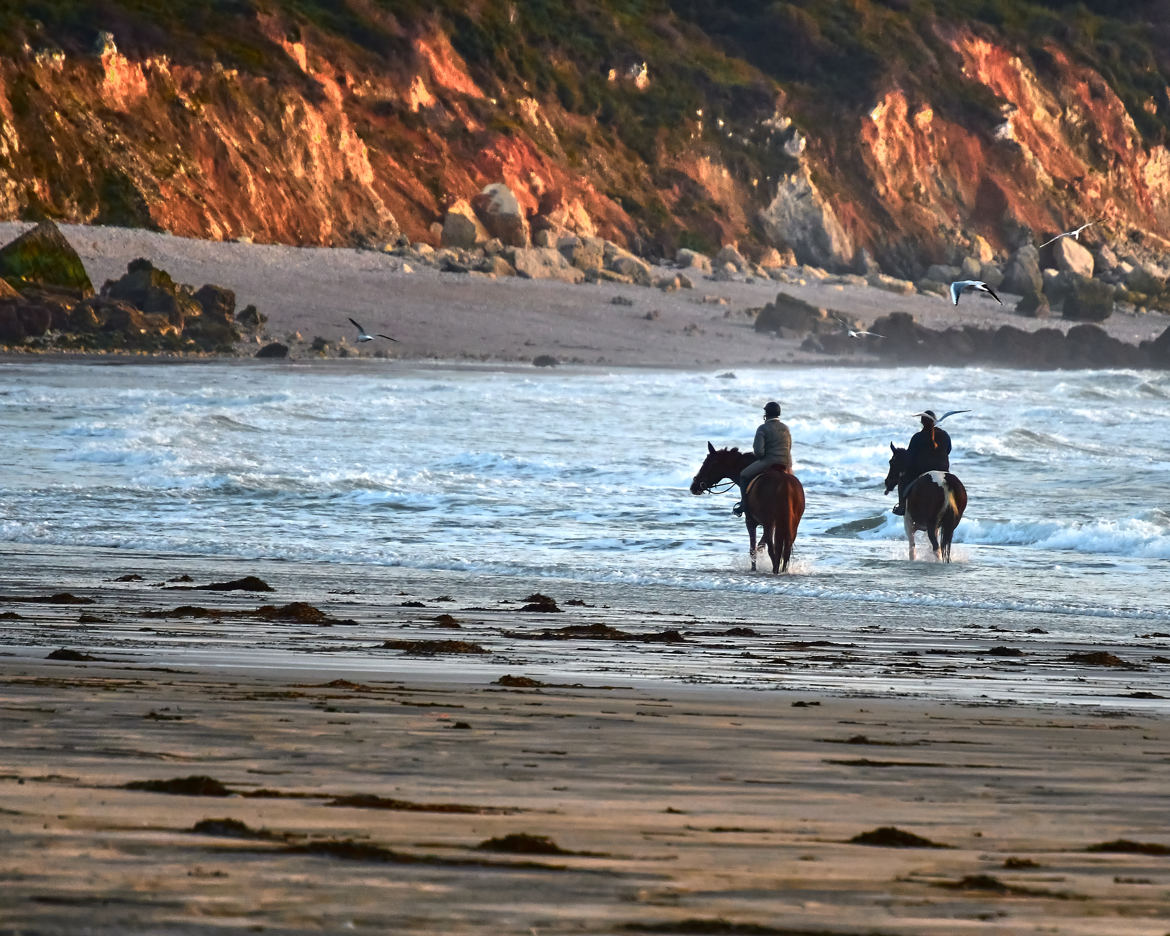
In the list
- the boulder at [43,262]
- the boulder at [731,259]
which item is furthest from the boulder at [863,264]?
the boulder at [43,262]

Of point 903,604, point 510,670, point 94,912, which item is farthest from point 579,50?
point 94,912

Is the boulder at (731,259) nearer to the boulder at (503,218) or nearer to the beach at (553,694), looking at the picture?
Answer: the boulder at (503,218)

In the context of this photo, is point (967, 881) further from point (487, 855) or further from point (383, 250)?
point (383, 250)

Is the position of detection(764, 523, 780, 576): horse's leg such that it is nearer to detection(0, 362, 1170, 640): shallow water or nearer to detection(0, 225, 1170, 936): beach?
detection(0, 225, 1170, 936): beach

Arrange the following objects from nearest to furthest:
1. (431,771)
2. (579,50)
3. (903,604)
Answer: (431,771) → (903,604) → (579,50)

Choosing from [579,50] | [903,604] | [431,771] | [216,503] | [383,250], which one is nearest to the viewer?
[431,771]

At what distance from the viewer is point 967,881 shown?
3.87 meters

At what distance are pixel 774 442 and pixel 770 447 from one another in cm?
9

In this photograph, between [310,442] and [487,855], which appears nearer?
[487,855]

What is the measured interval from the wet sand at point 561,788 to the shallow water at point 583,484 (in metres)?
4.14

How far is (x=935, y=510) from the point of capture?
17.3 meters

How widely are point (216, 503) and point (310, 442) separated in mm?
7240

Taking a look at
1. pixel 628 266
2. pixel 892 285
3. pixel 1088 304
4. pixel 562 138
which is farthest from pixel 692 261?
pixel 1088 304

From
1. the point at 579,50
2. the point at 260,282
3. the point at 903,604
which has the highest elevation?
the point at 579,50
